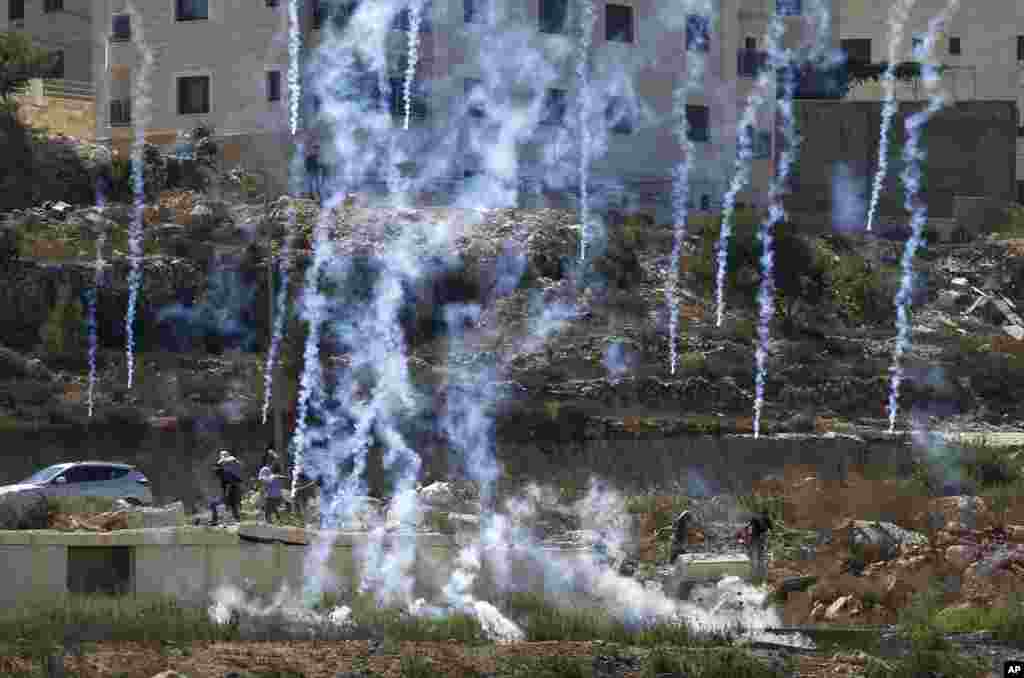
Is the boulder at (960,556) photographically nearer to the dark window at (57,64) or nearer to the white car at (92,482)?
the white car at (92,482)

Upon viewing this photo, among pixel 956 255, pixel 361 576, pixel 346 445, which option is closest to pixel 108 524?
pixel 361 576

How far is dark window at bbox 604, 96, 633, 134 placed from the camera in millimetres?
88500

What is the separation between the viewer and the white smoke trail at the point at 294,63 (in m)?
82.9

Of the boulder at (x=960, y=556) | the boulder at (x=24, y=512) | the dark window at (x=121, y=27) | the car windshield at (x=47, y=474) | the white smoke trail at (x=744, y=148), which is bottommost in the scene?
the boulder at (x=960, y=556)

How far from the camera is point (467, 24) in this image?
8706 centimetres

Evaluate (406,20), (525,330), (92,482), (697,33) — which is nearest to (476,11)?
(406,20)

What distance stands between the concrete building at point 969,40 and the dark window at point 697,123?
13.3 m

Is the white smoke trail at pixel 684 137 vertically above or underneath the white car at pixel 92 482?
above

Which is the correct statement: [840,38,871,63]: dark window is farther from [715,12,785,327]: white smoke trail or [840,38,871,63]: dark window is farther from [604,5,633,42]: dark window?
[604,5,633,42]: dark window

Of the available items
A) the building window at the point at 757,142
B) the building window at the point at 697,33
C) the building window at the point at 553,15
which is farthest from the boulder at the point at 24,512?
the building window at the point at 697,33

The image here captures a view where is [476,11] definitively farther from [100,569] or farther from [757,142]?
[100,569]

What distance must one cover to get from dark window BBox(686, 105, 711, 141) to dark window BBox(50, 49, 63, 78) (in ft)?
71.1

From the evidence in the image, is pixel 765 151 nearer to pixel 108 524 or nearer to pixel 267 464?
pixel 267 464

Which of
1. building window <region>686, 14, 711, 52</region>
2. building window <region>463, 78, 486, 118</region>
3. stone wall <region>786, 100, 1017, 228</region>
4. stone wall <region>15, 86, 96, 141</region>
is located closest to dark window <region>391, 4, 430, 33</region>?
building window <region>463, 78, 486, 118</region>
